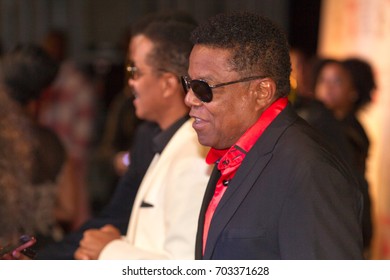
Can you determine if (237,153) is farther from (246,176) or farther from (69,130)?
(69,130)

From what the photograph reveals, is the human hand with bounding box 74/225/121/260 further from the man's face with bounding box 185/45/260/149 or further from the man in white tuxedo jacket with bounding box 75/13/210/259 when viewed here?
the man's face with bounding box 185/45/260/149

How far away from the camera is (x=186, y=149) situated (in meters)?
3.27

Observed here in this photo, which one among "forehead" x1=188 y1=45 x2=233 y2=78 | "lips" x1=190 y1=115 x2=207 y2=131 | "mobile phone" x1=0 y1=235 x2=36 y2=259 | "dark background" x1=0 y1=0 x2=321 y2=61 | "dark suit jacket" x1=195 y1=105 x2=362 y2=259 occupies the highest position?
"forehead" x1=188 y1=45 x2=233 y2=78

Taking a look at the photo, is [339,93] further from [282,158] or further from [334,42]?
[282,158]

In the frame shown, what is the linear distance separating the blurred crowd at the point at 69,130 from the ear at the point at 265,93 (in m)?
0.38

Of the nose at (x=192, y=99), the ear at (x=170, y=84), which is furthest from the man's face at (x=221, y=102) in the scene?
the ear at (x=170, y=84)

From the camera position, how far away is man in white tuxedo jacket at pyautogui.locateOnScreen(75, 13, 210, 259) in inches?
120

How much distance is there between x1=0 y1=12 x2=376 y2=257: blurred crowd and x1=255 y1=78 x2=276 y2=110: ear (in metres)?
0.38

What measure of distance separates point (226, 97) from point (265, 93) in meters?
0.12

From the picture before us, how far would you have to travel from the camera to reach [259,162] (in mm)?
2418

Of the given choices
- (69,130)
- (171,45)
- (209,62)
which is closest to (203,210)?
(209,62)

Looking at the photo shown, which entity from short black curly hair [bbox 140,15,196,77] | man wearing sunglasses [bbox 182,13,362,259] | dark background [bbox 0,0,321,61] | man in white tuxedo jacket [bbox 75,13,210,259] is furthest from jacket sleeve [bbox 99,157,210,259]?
dark background [bbox 0,0,321,61]

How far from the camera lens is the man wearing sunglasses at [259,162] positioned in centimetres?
223

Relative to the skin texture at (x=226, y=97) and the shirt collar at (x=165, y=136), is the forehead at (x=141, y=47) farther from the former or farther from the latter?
the skin texture at (x=226, y=97)
